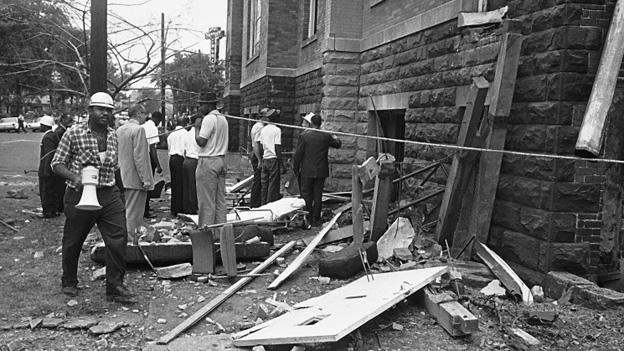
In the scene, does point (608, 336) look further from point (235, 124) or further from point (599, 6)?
point (235, 124)

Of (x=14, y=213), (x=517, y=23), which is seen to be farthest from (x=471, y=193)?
(x=14, y=213)

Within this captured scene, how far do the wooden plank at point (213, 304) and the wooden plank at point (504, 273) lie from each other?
2.43m

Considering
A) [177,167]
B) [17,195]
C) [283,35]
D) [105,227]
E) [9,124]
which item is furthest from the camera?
[9,124]

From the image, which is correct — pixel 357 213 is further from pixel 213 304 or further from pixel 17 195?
pixel 17 195

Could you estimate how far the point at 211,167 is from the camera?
729cm

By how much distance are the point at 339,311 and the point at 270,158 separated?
602 cm

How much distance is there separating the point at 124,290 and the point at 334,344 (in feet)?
8.04

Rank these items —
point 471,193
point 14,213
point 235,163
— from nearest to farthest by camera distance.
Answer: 1. point 471,193
2. point 14,213
3. point 235,163

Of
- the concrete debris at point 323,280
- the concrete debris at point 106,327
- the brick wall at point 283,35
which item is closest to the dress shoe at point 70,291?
the concrete debris at point 106,327

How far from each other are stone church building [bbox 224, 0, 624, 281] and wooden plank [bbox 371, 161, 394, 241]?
1271mm

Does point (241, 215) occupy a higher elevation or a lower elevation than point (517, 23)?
lower

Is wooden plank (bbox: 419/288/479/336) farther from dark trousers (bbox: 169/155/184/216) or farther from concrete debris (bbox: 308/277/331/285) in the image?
dark trousers (bbox: 169/155/184/216)

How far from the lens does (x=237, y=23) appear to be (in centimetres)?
2955

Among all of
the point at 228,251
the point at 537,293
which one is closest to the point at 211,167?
the point at 228,251
